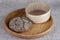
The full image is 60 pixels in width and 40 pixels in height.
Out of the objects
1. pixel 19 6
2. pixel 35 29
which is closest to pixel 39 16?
pixel 35 29

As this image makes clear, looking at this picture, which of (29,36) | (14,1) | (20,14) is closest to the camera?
(29,36)

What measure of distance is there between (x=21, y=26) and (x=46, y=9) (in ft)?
0.48

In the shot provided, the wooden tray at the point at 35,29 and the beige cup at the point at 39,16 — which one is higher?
the beige cup at the point at 39,16

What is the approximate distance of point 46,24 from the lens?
2.18 feet

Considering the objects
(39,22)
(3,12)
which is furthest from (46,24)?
(3,12)

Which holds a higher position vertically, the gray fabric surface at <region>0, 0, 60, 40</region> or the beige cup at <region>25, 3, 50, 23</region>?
the beige cup at <region>25, 3, 50, 23</region>

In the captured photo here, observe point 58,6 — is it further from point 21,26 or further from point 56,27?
point 21,26

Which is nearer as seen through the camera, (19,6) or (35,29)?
(35,29)

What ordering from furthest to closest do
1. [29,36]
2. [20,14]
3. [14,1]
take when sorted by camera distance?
[14,1] < [20,14] < [29,36]

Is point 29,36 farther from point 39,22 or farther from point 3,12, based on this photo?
point 3,12

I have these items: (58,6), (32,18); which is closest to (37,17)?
(32,18)

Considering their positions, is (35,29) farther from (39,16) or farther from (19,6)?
(19,6)

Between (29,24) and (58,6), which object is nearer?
(29,24)

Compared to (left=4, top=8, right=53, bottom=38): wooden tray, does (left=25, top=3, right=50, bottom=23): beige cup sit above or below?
above
